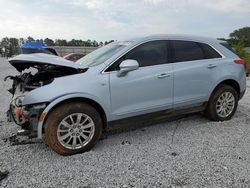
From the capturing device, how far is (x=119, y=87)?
4359 millimetres

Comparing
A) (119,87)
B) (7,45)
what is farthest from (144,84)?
(7,45)

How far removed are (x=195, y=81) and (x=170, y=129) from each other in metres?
0.99

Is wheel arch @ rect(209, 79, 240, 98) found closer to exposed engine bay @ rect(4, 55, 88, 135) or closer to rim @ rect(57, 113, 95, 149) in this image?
rim @ rect(57, 113, 95, 149)

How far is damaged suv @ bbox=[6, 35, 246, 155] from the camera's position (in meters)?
4.01

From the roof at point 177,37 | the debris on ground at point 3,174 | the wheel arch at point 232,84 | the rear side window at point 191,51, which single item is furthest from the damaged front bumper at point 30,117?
the wheel arch at point 232,84

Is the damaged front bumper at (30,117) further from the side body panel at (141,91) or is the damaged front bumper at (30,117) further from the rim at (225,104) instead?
the rim at (225,104)

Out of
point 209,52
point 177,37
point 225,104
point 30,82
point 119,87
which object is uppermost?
point 177,37

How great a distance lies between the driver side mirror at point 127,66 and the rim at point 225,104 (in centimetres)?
213

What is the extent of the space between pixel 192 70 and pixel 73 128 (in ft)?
7.81

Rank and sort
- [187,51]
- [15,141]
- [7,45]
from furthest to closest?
[7,45], [187,51], [15,141]

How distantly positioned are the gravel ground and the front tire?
16cm

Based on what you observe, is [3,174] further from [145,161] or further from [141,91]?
[141,91]

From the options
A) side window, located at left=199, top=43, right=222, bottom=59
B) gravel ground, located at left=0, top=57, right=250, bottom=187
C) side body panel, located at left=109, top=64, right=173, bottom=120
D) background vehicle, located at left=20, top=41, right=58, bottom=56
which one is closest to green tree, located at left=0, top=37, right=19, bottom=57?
background vehicle, located at left=20, top=41, right=58, bottom=56

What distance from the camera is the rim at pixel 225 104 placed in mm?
5590
